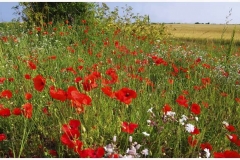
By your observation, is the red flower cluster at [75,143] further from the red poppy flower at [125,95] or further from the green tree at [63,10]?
the green tree at [63,10]

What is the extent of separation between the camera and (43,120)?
8.44ft

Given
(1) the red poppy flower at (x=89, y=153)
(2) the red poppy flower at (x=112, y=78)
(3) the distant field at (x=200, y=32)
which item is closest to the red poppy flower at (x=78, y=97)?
(1) the red poppy flower at (x=89, y=153)

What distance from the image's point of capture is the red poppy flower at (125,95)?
66.1 inches

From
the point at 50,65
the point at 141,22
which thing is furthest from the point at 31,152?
the point at 141,22

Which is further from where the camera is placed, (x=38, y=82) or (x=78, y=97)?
(x=38, y=82)

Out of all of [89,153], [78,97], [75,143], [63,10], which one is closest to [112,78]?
[78,97]

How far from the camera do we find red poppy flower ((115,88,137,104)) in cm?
168

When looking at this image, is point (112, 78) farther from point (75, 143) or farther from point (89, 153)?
point (89, 153)

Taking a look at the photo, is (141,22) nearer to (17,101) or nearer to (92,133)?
(17,101)

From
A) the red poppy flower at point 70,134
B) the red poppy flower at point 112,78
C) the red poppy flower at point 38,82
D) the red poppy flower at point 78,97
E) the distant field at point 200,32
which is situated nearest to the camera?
the red poppy flower at point 70,134

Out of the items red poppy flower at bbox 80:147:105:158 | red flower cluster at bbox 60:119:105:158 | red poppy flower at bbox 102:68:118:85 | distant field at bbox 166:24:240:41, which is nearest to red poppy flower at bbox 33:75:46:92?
red flower cluster at bbox 60:119:105:158

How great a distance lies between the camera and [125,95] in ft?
5.65

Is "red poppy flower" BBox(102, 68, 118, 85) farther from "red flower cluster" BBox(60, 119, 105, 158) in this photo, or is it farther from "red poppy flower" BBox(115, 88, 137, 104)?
"red flower cluster" BBox(60, 119, 105, 158)

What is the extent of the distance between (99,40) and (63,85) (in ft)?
12.7
